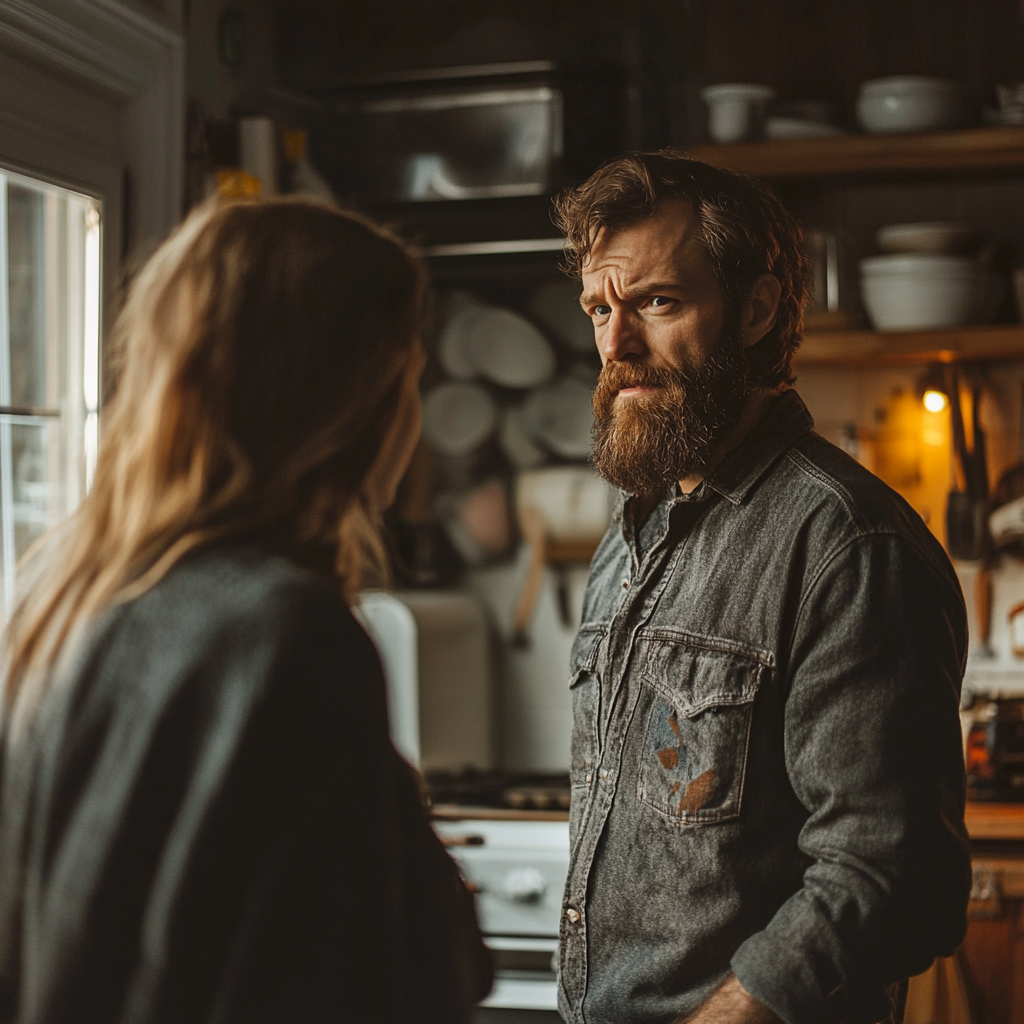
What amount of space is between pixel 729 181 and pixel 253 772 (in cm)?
89

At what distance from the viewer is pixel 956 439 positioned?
266 cm

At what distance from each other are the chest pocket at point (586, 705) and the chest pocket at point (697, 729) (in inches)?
3.7

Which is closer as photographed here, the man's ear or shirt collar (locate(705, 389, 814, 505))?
shirt collar (locate(705, 389, 814, 505))

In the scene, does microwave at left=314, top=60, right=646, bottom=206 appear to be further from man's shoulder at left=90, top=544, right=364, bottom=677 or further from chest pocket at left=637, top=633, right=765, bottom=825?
man's shoulder at left=90, top=544, right=364, bottom=677

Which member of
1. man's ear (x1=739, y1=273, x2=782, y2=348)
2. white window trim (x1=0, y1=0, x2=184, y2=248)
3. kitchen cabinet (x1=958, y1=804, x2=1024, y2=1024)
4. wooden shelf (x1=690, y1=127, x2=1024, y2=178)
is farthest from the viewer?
wooden shelf (x1=690, y1=127, x2=1024, y2=178)

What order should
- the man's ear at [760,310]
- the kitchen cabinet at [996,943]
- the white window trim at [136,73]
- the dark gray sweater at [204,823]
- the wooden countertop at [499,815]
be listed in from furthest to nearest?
the wooden countertop at [499,815]
the kitchen cabinet at [996,943]
the white window trim at [136,73]
the man's ear at [760,310]
the dark gray sweater at [204,823]

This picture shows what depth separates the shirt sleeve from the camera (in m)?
0.94

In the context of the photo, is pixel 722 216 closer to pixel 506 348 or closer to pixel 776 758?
pixel 776 758

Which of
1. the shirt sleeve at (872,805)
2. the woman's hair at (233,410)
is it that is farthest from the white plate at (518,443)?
the woman's hair at (233,410)

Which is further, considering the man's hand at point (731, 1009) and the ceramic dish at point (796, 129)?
the ceramic dish at point (796, 129)

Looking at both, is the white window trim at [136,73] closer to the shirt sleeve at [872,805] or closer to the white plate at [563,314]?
the white plate at [563,314]

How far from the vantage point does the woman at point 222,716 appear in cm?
Answer: 59

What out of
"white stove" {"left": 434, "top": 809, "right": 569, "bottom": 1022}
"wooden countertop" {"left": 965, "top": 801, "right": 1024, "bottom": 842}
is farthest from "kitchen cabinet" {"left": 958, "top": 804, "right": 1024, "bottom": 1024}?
"white stove" {"left": 434, "top": 809, "right": 569, "bottom": 1022}

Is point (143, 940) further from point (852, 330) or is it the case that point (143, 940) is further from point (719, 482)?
point (852, 330)
